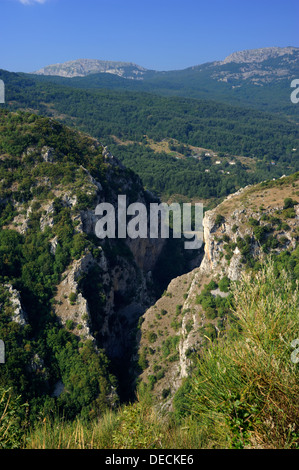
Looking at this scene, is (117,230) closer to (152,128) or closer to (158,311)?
(158,311)

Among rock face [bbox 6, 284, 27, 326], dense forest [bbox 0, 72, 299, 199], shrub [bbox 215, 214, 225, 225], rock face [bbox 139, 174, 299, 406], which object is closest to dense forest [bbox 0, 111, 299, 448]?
rock face [bbox 6, 284, 27, 326]

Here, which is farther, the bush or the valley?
the valley

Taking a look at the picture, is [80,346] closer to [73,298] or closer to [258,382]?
[73,298]

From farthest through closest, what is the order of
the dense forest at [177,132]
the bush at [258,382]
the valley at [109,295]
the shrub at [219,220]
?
the dense forest at [177,132], the shrub at [219,220], the valley at [109,295], the bush at [258,382]

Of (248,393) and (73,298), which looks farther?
(73,298)

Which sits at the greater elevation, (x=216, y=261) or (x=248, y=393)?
(x=248, y=393)

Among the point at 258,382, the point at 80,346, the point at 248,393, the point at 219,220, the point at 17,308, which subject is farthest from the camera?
the point at 219,220

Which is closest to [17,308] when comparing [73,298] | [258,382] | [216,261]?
[73,298]

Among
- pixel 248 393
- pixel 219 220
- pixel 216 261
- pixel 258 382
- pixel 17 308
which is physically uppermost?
pixel 258 382

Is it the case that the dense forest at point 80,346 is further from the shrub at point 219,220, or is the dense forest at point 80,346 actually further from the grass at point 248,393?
the shrub at point 219,220

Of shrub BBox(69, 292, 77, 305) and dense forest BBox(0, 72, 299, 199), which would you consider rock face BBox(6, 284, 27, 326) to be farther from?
dense forest BBox(0, 72, 299, 199)

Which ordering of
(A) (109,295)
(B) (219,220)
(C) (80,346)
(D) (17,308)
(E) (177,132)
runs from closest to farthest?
(D) (17,308)
(C) (80,346)
(B) (219,220)
(A) (109,295)
(E) (177,132)

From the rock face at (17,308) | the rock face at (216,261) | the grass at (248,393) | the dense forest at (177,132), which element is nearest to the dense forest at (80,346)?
the grass at (248,393)
